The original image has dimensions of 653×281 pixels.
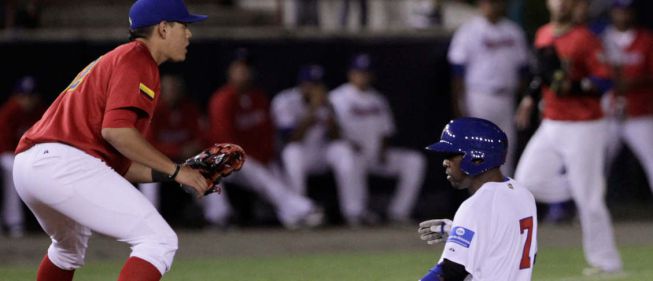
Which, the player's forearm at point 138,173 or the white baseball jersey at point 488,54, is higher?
the player's forearm at point 138,173

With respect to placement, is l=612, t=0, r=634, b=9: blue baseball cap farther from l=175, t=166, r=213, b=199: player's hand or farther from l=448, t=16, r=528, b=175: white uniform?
l=175, t=166, r=213, b=199: player's hand

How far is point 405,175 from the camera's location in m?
14.2

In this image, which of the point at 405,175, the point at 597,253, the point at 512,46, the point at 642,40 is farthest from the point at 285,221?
the point at 597,253

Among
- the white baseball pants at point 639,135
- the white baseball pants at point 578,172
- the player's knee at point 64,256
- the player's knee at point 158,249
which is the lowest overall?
the white baseball pants at point 639,135

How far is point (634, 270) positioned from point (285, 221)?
16.5 feet

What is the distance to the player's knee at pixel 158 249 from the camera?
5.91 meters

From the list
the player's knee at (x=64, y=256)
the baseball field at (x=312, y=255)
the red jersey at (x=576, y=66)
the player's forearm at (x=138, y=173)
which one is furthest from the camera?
the baseball field at (x=312, y=255)

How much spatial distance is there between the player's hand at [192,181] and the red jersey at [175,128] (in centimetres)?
747

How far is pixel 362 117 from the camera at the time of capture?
14.1 m

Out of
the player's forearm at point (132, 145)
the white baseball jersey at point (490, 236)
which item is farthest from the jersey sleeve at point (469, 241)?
the player's forearm at point (132, 145)

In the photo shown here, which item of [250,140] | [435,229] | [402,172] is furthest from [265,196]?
[435,229]

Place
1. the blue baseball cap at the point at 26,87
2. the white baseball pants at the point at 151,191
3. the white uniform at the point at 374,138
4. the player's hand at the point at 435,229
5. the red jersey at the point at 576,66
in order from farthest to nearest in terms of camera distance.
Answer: the white uniform at the point at 374,138 → the blue baseball cap at the point at 26,87 → the white baseball pants at the point at 151,191 → the red jersey at the point at 576,66 → the player's hand at the point at 435,229

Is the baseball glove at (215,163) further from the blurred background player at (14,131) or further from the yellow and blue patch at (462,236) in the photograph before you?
the blurred background player at (14,131)

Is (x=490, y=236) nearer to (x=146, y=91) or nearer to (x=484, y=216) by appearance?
(x=484, y=216)
